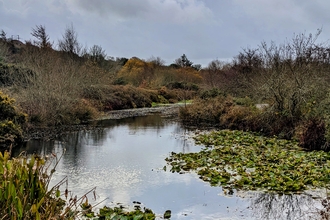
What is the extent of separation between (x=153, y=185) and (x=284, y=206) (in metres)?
2.85

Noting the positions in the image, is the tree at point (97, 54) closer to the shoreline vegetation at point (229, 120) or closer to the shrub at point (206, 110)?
the shoreline vegetation at point (229, 120)

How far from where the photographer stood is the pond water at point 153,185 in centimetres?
630

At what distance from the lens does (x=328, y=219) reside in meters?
4.75

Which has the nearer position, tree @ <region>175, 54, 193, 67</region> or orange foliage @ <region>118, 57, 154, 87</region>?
orange foliage @ <region>118, 57, 154, 87</region>

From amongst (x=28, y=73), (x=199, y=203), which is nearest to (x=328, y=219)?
(x=199, y=203)

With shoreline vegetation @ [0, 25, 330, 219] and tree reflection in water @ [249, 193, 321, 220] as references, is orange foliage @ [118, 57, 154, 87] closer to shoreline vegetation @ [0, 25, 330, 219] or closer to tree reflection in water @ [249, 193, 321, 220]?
shoreline vegetation @ [0, 25, 330, 219]

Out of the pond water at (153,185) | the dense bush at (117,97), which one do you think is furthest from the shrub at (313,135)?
the dense bush at (117,97)


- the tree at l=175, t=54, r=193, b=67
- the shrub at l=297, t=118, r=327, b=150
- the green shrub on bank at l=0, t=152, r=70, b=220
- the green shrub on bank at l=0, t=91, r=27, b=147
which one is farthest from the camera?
the tree at l=175, t=54, r=193, b=67

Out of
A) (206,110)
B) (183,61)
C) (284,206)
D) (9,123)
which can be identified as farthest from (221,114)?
(183,61)

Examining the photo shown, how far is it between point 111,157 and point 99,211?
15.6 feet

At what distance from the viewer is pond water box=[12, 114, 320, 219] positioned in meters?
6.30

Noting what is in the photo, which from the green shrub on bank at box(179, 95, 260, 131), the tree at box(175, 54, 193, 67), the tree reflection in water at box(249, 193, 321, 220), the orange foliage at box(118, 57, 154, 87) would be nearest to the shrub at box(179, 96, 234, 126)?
the green shrub on bank at box(179, 95, 260, 131)

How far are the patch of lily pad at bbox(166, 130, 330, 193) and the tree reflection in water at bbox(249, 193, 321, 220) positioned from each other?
338 mm

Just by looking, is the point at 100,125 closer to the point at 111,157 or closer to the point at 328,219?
the point at 111,157
